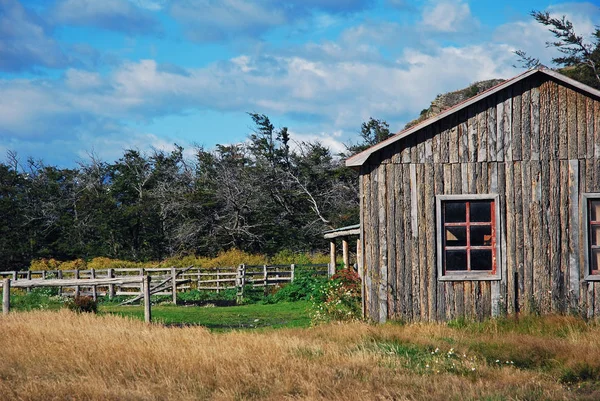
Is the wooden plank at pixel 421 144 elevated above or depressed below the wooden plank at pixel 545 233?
above

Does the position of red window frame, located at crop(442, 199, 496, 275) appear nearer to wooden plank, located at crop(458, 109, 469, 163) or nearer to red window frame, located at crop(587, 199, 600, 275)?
wooden plank, located at crop(458, 109, 469, 163)

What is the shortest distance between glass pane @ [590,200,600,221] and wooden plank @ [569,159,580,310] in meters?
0.34

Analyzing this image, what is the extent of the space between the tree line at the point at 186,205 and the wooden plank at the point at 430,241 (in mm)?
28333

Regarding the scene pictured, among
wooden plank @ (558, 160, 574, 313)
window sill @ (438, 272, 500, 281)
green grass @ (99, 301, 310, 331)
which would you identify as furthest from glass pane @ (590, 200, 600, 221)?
green grass @ (99, 301, 310, 331)

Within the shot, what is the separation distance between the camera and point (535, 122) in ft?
49.7

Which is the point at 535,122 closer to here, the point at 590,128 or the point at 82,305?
the point at 590,128

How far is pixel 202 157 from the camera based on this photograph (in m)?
54.9

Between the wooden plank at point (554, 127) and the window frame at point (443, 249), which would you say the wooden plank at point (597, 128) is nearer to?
the wooden plank at point (554, 127)

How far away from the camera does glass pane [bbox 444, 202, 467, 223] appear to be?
15.1 m

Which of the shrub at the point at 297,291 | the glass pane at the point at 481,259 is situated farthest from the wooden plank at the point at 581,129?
the shrub at the point at 297,291

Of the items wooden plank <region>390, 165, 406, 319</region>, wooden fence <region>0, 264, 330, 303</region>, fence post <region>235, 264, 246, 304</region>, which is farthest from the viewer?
wooden fence <region>0, 264, 330, 303</region>

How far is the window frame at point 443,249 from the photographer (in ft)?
49.0

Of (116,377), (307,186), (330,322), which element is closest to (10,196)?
(307,186)

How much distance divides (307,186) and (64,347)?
37.5 meters
